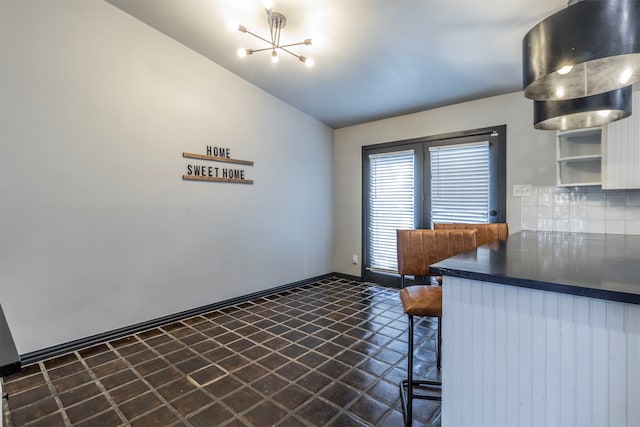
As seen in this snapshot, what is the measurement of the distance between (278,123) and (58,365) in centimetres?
336

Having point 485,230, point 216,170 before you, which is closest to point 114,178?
point 216,170

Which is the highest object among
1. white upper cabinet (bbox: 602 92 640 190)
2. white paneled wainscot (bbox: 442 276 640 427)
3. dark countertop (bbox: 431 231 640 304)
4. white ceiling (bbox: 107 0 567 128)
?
white ceiling (bbox: 107 0 567 128)

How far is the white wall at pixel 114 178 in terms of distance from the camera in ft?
7.60

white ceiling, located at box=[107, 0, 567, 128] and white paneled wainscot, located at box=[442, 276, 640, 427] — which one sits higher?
white ceiling, located at box=[107, 0, 567, 128]

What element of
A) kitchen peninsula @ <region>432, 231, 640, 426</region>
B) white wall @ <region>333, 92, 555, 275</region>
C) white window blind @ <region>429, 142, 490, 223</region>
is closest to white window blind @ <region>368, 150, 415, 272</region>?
white wall @ <region>333, 92, 555, 275</region>

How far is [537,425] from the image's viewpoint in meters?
1.11

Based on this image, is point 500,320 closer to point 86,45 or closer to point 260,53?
point 260,53

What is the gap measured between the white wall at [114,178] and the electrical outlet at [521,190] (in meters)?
2.90

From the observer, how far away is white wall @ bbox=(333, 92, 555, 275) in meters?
3.19

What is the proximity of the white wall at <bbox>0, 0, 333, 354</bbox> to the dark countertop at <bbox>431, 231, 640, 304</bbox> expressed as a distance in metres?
2.76

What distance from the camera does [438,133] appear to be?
3.88 m

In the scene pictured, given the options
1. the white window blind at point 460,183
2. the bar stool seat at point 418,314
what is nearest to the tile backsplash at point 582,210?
the white window blind at point 460,183

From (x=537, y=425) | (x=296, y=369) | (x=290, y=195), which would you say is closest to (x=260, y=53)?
(x=290, y=195)

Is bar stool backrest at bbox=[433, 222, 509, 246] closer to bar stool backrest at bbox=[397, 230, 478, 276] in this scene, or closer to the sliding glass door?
the sliding glass door
